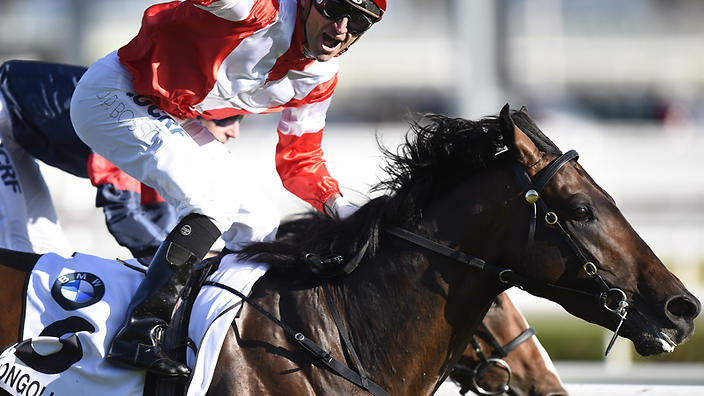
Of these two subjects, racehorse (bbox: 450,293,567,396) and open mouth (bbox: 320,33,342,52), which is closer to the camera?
open mouth (bbox: 320,33,342,52)

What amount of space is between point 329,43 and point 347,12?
0.12 m

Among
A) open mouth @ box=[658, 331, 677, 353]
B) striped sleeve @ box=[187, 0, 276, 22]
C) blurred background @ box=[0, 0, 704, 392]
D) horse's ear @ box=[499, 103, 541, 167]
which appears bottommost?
Answer: blurred background @ box=[0, 0, 704, 392]

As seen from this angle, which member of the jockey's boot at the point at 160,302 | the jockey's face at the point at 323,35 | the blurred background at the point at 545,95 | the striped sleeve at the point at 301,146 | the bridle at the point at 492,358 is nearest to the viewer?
the jockey's boot at the point at 160,302

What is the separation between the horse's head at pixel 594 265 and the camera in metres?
2.60

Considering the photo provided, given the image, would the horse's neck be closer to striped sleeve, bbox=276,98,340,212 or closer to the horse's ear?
the horse's ear

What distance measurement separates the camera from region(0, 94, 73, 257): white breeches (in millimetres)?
3633

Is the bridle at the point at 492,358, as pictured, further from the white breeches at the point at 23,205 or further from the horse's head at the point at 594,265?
the white breeches at the point at 23,205

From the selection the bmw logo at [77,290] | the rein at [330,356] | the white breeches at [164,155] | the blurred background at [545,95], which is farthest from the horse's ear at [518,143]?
the bmw logo at [77,290]

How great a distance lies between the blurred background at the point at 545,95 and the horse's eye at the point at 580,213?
66cm

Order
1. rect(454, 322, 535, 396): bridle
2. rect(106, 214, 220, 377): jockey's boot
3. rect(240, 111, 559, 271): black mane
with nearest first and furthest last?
rect(106, 214, 220, 377): jockey's boot < rect(240, 111, 559, 271): black mane < rect(454, 322, 535, 396): bridle

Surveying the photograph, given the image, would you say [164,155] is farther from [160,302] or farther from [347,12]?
[347,12]

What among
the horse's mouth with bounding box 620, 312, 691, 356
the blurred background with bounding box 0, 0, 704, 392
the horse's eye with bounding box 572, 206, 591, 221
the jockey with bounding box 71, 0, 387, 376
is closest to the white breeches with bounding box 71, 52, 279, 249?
the jockey with bounding box 71, 0, 387, 376

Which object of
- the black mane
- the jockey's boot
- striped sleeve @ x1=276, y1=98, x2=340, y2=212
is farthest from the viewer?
striped sleeve @ x1=276, y1=98, x2=340, y2=212

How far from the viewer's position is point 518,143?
272cm
